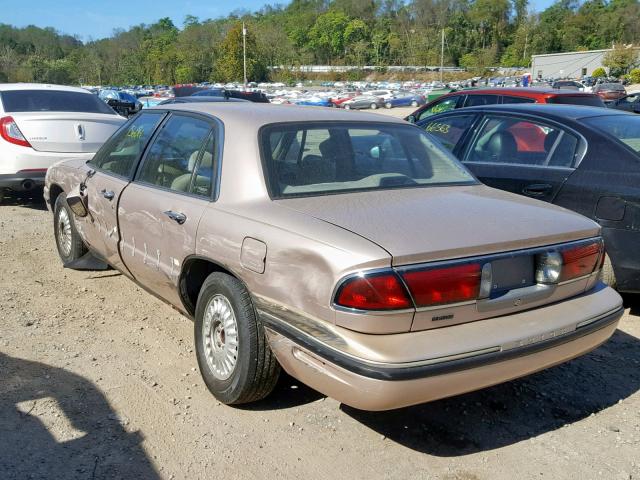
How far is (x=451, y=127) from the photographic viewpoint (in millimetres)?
6207

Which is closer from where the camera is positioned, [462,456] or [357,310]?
[357,310]

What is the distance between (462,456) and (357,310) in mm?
1007

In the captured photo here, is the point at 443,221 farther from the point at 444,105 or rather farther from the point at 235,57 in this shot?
the point at 235,57

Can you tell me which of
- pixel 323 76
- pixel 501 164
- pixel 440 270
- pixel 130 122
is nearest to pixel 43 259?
pixel 130 122

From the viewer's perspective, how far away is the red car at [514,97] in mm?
9016

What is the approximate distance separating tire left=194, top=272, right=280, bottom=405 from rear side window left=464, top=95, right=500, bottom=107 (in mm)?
7411

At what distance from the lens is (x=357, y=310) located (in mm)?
2650

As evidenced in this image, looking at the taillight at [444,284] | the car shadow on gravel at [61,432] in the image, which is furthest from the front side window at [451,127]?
the car shadow on gravel at [61,432]

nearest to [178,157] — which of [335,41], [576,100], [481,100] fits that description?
[576,100]

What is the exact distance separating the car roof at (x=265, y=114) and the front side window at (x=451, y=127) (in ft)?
5.72

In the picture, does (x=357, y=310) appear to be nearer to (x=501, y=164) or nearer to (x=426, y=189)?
(x=426, y=189)

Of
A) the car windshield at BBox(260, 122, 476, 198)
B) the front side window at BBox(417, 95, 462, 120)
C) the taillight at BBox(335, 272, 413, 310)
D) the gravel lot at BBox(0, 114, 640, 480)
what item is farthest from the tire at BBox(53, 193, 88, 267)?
the front side window at BBox(417, 95, 462, 120)

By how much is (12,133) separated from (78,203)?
3555 mm

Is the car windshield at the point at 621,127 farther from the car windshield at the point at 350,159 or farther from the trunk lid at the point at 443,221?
the trunk lid at the point at 443,221
